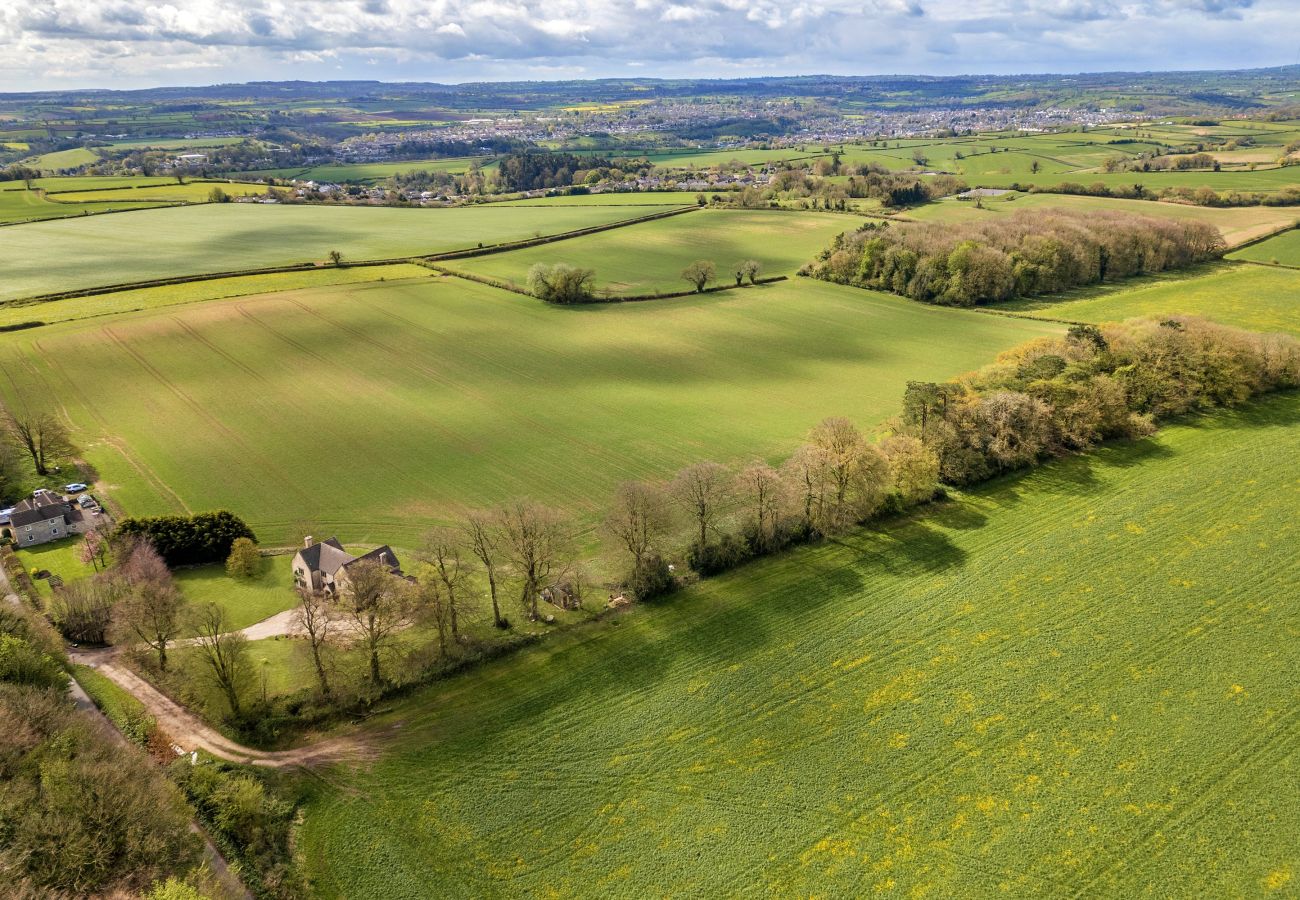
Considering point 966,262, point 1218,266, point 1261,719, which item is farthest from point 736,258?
point 1261,719

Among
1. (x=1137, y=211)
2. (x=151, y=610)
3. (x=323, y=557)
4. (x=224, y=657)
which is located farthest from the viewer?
(x=1137, y=211)

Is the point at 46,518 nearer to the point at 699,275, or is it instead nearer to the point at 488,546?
the point at 488,546

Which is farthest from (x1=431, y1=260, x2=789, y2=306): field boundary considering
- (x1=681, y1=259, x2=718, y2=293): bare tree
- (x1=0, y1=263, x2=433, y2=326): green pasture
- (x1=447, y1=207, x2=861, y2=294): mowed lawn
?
(x1=0, y1=263, x2=433, y2=326): green pasture

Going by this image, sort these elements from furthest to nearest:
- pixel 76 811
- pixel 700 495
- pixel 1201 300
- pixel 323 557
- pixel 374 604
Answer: pixel 1201 300 → pixel 700 495 → pixel 323 557 → pixel 374 604 → pixel 76 811

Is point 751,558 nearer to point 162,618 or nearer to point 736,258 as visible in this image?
point 162,618

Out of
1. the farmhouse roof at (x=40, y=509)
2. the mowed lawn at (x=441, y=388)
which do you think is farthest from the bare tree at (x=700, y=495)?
the farmhouse roof at (x=40, y=509)

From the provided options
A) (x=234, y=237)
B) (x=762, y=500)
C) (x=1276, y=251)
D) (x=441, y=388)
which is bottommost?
(x=762, y=500)

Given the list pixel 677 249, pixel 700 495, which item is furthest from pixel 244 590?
pixel 677 249

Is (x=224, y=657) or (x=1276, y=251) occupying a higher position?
(x=1276, y=251)
